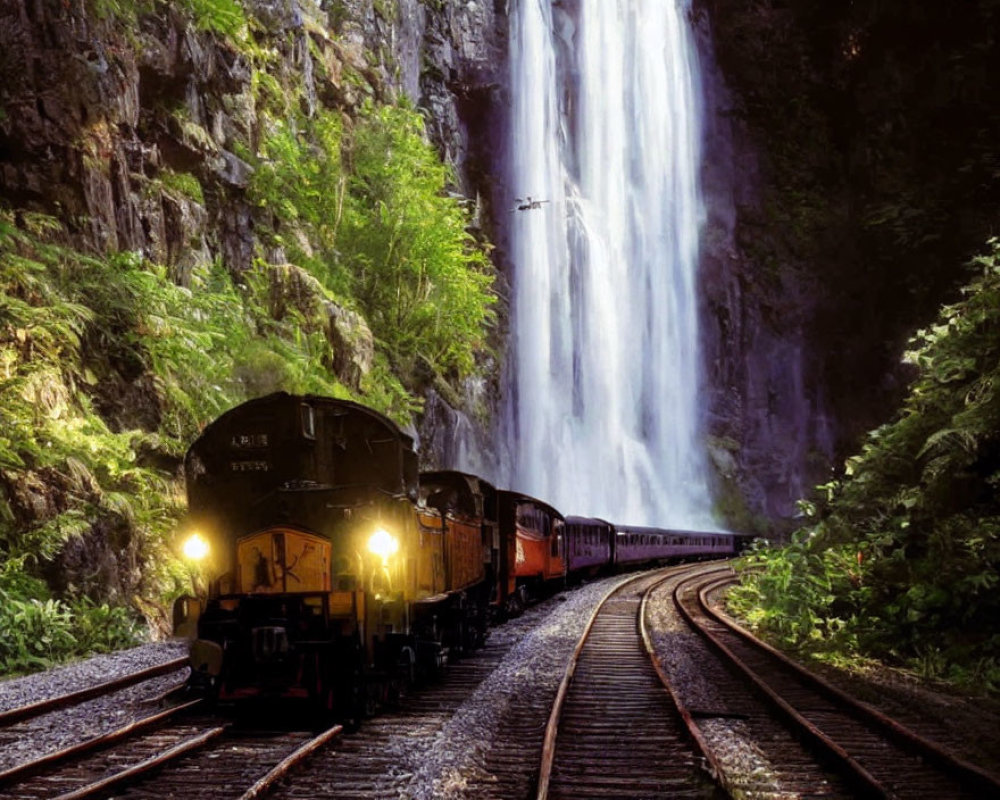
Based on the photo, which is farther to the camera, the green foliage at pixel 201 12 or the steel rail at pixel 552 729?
the green foliage at pixel 201 12

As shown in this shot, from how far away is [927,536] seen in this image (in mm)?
11484

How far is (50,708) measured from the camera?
795cm

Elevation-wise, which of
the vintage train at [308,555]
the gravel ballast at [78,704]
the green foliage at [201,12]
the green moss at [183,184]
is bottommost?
the gravel ballast at [78,704]

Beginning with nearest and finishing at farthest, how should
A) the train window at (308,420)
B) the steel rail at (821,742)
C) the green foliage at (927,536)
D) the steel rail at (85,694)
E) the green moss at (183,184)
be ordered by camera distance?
the steel rail at (821,742) < the steel rail at (85,694) < the train window at (308,420) < the green foliage at (927,536) < the green moss at (183,184)

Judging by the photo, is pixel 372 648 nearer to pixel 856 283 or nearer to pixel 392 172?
pixel 392 172

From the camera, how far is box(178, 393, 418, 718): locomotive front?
7430 millimetres

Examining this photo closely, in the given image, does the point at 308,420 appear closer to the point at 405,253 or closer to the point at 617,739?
the point at 617,739

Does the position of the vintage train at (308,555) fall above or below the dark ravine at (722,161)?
below

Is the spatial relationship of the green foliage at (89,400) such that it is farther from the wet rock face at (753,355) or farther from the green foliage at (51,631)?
the wet rock face at (753,355)

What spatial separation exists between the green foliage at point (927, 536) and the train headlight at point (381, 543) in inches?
243

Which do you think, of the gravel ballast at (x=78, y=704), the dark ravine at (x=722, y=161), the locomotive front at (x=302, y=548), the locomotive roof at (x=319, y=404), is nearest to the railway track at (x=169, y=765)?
the gravel ballast at (x=78, y=704)

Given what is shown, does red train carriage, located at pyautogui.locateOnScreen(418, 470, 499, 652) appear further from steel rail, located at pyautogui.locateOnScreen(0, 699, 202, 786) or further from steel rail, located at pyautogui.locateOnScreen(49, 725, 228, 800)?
steel rail, located at pyautogui.locateOnScreen(49, 725, 228, 800)

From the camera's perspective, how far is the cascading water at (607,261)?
45.8 meters

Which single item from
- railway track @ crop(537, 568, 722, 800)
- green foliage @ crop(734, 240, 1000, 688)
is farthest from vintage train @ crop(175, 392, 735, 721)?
green foliage @ crop(734, 240, 1000, 688)
